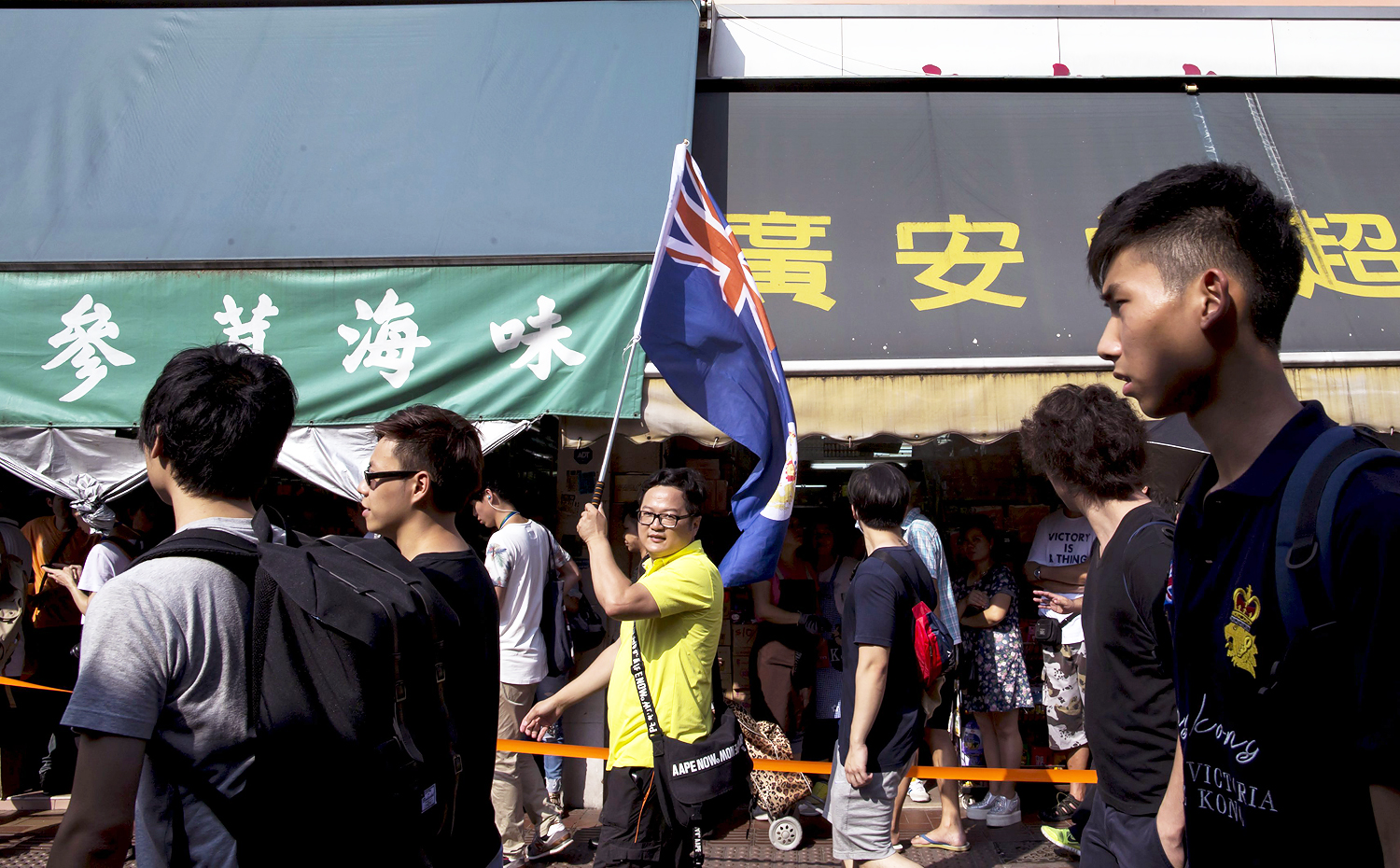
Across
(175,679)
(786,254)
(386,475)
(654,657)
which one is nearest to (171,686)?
(175,679)

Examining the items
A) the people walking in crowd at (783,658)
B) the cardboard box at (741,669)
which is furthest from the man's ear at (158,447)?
the cardboard box at (741,669)

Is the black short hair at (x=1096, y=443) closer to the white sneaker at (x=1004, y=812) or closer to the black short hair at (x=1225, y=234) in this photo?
the black short hair at (x=1225, y=234)

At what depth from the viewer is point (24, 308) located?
5.14 metres

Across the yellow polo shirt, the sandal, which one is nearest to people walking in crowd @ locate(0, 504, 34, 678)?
the yellow polo shirt

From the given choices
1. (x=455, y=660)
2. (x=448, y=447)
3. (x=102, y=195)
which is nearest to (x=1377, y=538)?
(x=455, y=660)

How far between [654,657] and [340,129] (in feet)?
14.8

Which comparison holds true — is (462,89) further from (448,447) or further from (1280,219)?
(1280,219)

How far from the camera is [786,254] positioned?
223 inches

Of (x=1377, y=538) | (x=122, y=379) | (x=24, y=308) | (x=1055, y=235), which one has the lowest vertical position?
(x=1377, y=538)

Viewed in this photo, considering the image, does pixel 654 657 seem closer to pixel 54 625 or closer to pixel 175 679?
pixel 175 679

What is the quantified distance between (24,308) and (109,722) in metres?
4.81

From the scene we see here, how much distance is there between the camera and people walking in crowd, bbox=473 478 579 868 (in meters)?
4.81

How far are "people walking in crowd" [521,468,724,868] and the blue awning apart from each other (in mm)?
2208

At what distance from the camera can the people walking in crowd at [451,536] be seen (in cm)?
247
